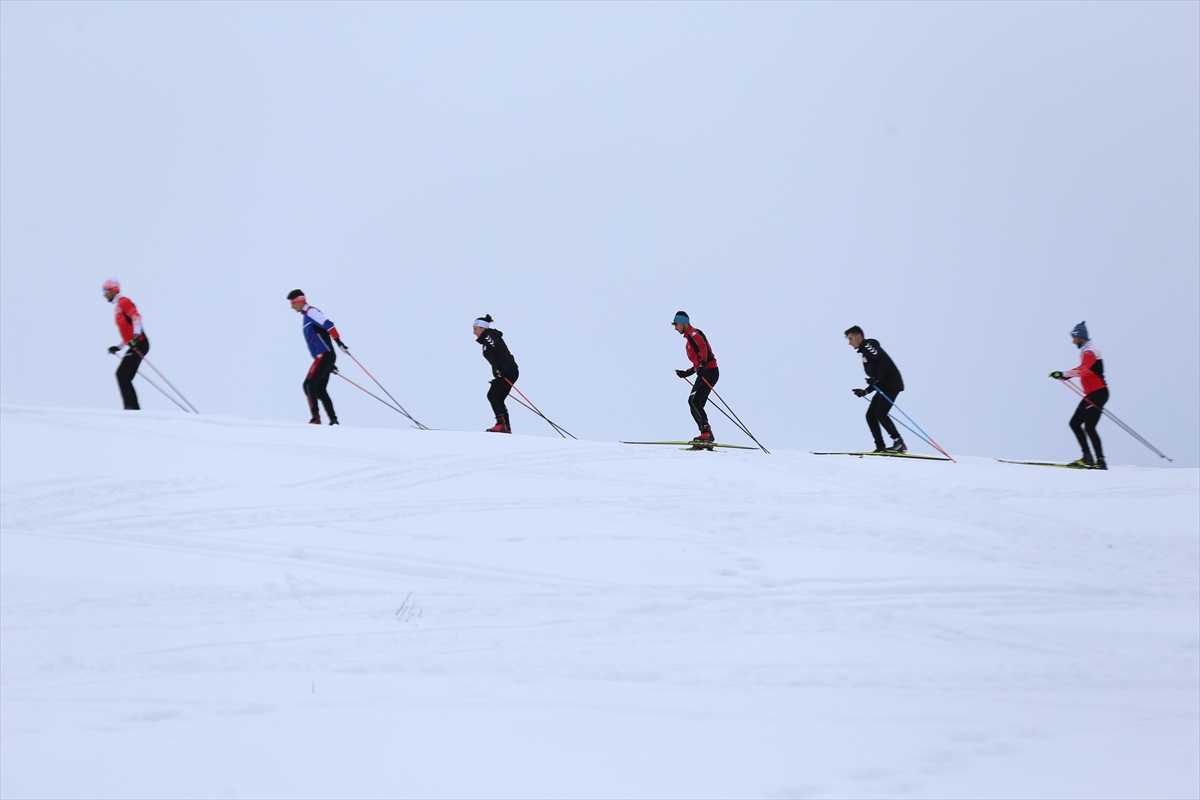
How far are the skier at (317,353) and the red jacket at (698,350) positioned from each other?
4.31 meters

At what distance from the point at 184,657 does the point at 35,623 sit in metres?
1.25

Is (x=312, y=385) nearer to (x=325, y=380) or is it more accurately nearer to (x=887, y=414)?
(x=325, y=380)

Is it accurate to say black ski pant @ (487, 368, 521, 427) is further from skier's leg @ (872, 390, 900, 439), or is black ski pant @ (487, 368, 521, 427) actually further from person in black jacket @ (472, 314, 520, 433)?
skier's leg @ (872, 390, 900, 439)

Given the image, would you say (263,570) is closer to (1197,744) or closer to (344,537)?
(344,537)

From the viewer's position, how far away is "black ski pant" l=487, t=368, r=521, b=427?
41.9 feet

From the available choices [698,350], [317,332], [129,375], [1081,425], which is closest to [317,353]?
[317,332]

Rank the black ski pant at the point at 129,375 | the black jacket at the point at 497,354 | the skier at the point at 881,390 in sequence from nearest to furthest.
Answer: the black ski pant at the point at 129,375 < the skier at the point at 881,390 < the black jacket at the point at 497,354

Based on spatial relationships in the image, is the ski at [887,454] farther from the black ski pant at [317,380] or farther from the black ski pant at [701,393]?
the black ski pant at [317,380]

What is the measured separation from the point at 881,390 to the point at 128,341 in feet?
30.2

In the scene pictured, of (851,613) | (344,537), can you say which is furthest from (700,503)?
(344,537)

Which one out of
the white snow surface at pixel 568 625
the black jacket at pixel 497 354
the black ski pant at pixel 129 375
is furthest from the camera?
the black jacket at pixel 497 354

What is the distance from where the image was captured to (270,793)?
4.53m

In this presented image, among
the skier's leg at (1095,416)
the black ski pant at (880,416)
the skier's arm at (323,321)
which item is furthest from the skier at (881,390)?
the skier's arm at (323,321)

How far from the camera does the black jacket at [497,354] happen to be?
1271cm
